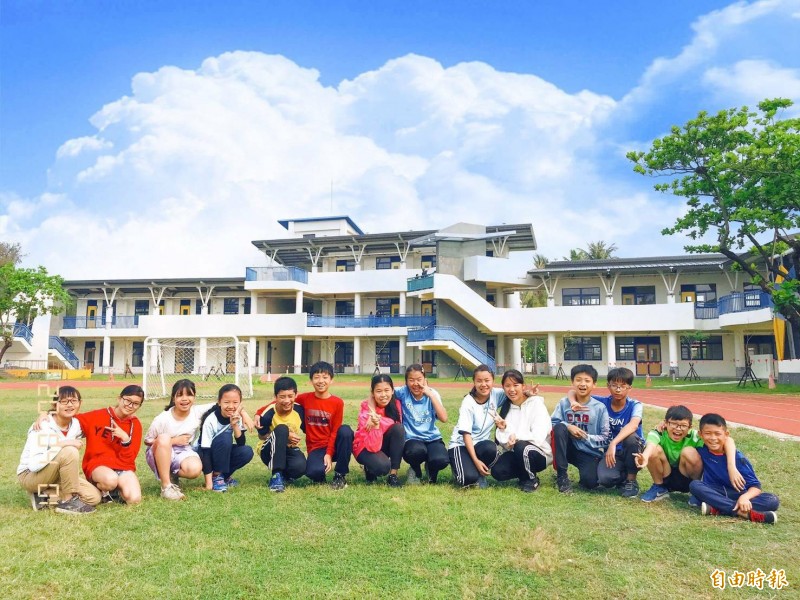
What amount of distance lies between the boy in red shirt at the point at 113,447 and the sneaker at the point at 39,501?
0.36 m

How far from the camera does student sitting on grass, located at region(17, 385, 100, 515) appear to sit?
4.81m

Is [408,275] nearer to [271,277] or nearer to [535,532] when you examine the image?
[271,277]

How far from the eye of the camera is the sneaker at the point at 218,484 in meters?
5.63

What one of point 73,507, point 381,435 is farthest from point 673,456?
point 73,507

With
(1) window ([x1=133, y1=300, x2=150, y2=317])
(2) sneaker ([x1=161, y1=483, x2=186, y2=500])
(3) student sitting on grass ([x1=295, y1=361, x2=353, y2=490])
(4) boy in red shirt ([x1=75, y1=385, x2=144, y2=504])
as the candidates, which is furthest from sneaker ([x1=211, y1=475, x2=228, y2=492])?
(1) window ([x1=133, y1=300, x2=150, y2=317])

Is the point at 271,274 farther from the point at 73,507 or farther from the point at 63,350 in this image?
the point at 73,507

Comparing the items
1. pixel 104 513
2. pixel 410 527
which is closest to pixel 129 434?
pixel 104 513

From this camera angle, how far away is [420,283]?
30.5m

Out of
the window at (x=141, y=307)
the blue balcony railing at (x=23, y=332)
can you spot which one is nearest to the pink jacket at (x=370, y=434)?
the blue balcony railing at (x=23, y=332)

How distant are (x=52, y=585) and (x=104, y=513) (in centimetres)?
155

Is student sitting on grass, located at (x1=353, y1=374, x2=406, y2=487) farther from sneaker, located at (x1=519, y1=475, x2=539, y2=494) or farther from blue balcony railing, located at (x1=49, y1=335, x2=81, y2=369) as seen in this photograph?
blue balcony railing, located at (x1=49, y1=335, x2=81, y2=369)

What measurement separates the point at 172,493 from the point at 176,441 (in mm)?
481

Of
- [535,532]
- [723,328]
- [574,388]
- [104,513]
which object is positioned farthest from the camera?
[723,328]

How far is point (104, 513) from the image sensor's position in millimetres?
4852
